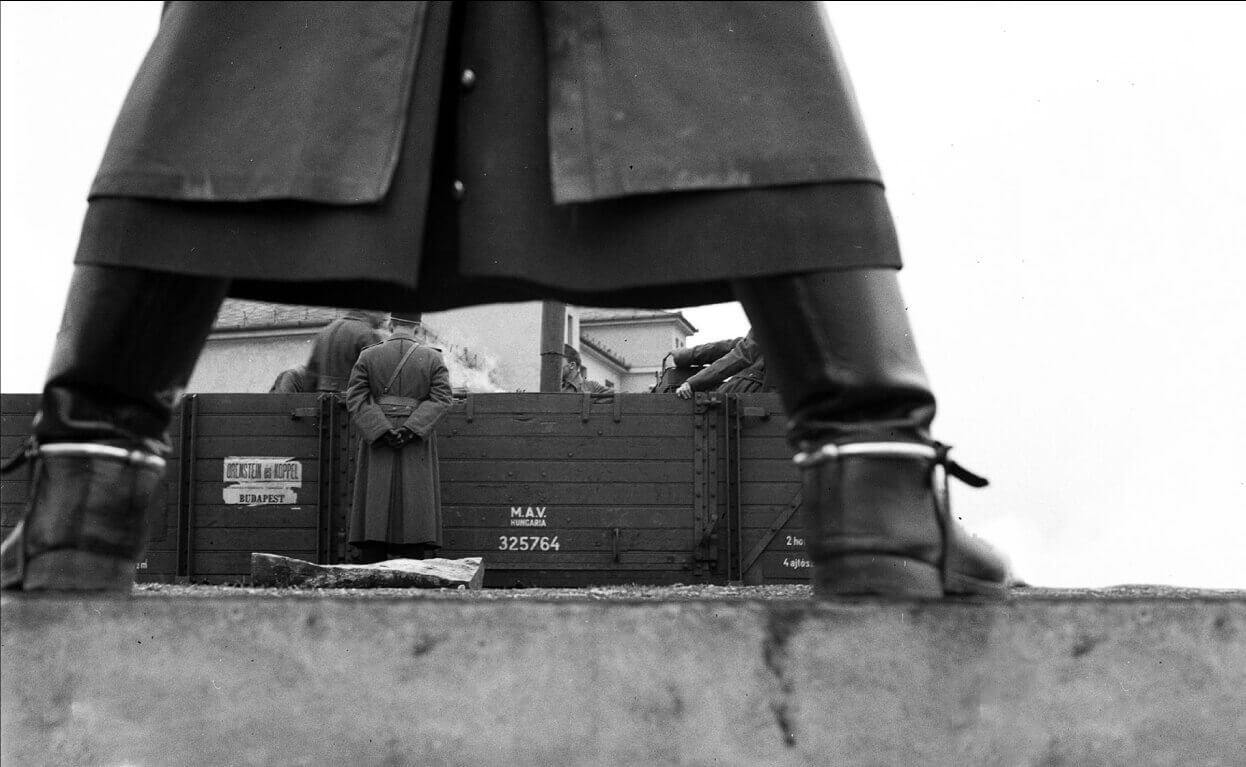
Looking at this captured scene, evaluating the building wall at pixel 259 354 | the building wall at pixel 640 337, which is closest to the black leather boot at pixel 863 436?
the building wall at pixel 259 354

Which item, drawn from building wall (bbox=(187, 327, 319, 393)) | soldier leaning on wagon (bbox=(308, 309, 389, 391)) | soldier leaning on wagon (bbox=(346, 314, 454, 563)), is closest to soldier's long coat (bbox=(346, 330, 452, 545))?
soldier leaning on wagon (bbox=(346, 314, 454, 563))

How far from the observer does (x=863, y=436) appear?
1.61 metres

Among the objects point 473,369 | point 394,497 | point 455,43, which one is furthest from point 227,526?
point 473,369

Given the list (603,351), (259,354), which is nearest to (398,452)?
(259,354)

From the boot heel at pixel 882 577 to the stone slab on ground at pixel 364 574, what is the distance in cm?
298

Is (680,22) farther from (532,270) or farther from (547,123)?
(532,270)

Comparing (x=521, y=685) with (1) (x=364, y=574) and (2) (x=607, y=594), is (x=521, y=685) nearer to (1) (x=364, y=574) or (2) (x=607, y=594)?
(2) (x=607, y=594)

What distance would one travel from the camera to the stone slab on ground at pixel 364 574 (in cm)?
450

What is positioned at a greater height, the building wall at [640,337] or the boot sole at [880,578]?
the building wall at [640,337]

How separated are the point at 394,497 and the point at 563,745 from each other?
22.8 feet

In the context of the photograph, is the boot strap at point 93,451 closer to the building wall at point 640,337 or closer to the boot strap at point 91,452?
the boot strap at point 91,452

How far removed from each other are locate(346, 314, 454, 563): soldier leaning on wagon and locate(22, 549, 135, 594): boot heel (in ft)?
21.6

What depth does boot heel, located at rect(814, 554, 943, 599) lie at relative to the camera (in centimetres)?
158

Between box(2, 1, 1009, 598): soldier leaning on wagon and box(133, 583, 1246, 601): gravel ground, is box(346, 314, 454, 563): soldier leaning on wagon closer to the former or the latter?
box(133, 583, 1246, 601): gravel ground
